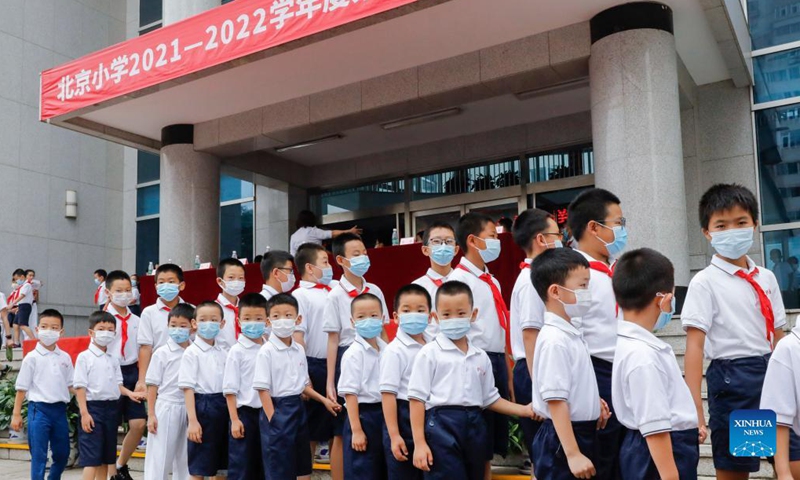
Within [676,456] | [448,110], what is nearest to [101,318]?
[676,456]

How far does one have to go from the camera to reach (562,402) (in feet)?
11.1

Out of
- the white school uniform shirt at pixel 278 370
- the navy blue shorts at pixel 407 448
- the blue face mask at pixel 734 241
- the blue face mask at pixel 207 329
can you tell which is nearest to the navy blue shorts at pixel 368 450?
the navy blue shorts at pixel 407 448

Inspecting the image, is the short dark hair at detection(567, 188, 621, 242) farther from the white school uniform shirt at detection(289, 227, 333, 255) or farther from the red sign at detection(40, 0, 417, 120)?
the white school uniform shirt at detection(289, 227, 333, 255)

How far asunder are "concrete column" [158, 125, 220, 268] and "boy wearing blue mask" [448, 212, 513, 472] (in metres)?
7.29

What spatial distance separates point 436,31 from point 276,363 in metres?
4.61

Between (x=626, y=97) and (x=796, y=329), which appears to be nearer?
(x=796, y=329)

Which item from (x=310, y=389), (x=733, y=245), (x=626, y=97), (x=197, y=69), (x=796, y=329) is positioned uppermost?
(x=197, y=69)

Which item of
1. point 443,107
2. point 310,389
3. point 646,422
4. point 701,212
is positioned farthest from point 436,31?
point 646,422

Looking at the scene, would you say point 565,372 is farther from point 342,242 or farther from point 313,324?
point 313,324

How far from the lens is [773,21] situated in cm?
1005

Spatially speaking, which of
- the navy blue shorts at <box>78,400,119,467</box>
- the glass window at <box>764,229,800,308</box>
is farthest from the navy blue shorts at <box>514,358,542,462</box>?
the glass window at <box>764,229,800,308</box>

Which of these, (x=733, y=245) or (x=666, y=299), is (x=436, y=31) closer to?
(x=733, y=245)

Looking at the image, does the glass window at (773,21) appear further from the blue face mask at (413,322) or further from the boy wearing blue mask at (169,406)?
the boy wearing blue mask at (169,406)

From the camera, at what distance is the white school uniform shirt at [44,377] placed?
7020 mm
